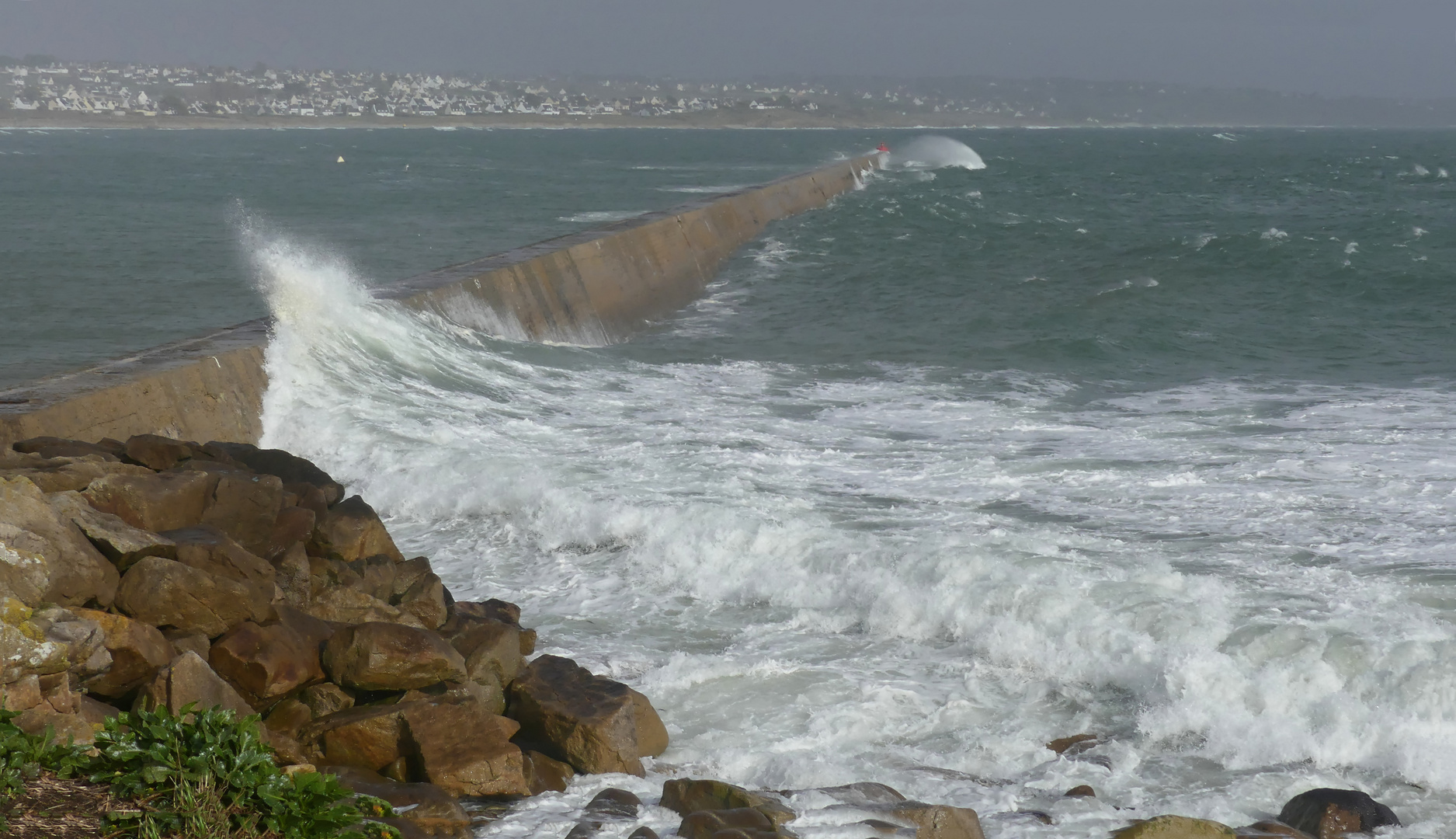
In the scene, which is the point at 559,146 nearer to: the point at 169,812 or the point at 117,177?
the point at 117,177

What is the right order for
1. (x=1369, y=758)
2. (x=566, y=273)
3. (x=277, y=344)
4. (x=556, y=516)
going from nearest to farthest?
(x=1369, y=758)
(x=556, y=516)
(x=277, y=344)
(x=566, y=273)

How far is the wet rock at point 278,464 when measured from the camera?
26.2 ft

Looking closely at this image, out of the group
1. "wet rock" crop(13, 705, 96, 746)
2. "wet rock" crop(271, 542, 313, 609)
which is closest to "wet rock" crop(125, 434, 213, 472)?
"wet rock" crop(271, 542, 313, 609)

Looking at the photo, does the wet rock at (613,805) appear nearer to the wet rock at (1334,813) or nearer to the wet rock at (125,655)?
the wet rock at (125,655)

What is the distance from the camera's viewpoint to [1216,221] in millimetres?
30719

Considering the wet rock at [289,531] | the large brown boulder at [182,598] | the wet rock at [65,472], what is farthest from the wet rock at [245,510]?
the large brown boulder at [182,598]

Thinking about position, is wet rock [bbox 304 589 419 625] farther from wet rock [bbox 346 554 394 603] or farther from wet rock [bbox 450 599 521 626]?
wet rock [bbox 450 599 521 626]

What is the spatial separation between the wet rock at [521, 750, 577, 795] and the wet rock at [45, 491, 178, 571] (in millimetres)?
1886

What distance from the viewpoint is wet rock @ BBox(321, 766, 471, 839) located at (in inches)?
174

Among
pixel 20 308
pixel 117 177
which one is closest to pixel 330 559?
pixel 20 308

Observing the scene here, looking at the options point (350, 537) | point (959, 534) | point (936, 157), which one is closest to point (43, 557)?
point (350, 537)

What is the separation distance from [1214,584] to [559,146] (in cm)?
8469

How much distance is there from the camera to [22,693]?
428cm

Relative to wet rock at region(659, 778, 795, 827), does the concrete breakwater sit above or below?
above
